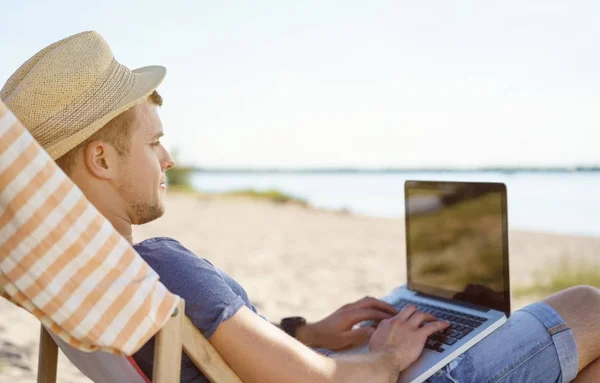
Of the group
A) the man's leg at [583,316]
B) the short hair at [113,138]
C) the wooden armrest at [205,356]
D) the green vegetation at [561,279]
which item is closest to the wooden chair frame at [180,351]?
the wooden armrest at [205,356]

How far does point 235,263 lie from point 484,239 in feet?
19.0

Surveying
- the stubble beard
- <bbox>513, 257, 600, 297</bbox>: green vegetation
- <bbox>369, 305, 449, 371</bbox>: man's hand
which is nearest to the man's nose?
the stubble beard

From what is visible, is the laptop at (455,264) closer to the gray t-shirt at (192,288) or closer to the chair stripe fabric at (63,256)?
the gray t-shirt at (192,288)

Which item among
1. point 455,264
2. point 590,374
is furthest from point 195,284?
point 590,374

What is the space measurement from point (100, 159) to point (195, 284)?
0.47m

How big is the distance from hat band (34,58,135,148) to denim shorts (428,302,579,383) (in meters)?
1.20

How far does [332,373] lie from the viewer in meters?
1.47

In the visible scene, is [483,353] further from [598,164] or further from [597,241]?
[598,164]

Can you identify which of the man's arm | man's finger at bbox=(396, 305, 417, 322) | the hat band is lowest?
man's finger at bbox=(396, 305, 417, 322)

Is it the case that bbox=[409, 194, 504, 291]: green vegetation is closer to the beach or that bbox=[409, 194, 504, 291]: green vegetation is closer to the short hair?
the short hair

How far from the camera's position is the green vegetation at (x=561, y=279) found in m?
6.50

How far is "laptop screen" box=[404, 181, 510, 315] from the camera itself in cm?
208

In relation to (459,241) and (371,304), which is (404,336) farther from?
(459,241)

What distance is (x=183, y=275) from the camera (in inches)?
59.5
